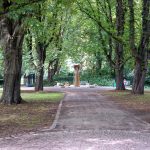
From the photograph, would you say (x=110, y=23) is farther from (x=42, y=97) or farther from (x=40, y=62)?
(x=42, y=97)

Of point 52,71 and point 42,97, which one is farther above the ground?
point 52,71

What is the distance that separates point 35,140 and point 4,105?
11554 millimetres

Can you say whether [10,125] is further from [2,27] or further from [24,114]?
[2,27]

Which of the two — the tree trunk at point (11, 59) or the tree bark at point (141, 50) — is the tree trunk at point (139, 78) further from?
the tree trunk at point (11, 59)

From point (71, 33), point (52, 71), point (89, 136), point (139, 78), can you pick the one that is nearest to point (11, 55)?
point (139, 78)

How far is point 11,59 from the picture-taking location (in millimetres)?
22438

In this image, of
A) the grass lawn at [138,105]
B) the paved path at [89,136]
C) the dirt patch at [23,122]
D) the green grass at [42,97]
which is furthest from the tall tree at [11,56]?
the paved path at [89,136]

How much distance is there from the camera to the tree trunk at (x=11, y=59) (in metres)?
22.2

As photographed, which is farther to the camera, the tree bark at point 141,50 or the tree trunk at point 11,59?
the tree bark at point 141,50

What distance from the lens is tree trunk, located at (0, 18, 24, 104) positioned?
2220 centimetres

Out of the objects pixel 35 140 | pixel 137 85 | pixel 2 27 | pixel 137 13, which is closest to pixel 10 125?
pixel 35 140

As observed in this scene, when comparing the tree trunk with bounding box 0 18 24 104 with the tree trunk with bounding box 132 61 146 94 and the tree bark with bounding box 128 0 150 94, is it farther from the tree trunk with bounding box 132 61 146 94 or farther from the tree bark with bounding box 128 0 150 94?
the tree trunk with bounding box 132 61 146 94

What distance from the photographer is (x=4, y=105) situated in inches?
849

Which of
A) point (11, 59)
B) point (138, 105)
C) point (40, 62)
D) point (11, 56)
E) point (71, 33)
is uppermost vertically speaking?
point (71, 33)
